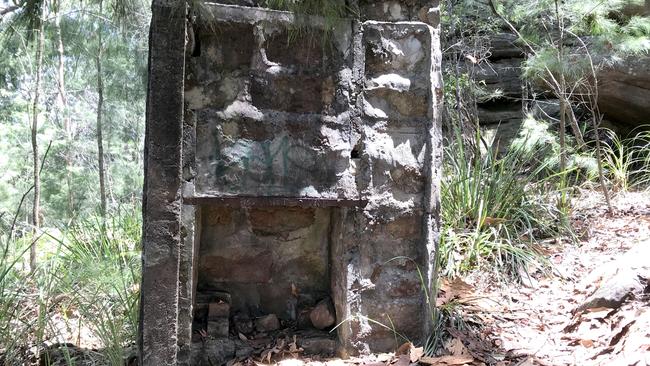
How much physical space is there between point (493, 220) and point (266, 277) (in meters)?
1.85

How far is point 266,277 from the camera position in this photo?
2.85 metres

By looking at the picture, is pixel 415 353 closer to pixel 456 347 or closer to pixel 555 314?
pixel 456 347

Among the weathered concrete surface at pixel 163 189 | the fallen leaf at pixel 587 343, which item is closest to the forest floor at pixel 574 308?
the fallen leaf at pixel 587 343

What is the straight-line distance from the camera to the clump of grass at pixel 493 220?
365 cm

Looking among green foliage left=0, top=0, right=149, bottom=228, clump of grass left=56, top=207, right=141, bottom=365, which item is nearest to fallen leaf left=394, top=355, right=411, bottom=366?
clump of grass left=56, top=207, right=141, bottom=365

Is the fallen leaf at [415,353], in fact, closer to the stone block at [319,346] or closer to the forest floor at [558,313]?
the forest floor at [558,313]

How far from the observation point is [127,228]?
4.31m

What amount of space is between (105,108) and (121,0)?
904 cm

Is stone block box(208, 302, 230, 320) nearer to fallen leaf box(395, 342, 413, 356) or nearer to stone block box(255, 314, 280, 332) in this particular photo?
stone block box(255, 314, 280, 332)

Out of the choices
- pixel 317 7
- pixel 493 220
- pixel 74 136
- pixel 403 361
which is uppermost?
pixel 317 7

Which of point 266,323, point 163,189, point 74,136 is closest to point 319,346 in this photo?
point 266,323

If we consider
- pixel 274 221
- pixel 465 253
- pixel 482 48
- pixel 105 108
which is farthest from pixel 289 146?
pixel 105 108

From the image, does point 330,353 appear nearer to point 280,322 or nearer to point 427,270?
point 280,322

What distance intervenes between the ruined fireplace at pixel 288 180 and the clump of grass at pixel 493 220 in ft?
3.43
